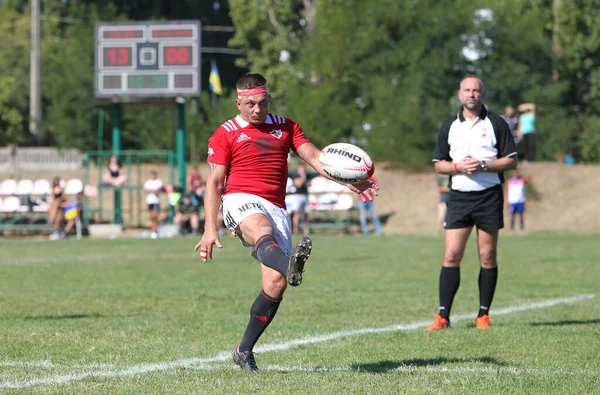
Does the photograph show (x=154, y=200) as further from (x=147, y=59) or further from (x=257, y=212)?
(x=257, y=212)

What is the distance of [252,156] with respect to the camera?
22.3ft

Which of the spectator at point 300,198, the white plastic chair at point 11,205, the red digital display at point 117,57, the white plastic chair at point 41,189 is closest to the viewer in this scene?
the spectator at point 300,198

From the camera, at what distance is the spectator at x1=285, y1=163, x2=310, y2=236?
91.3ft

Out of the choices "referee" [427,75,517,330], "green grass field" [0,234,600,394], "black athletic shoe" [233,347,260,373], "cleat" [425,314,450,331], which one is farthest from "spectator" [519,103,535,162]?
"black athletic shoe" [233,347,260,373]

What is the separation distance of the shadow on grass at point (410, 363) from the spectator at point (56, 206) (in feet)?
74.5

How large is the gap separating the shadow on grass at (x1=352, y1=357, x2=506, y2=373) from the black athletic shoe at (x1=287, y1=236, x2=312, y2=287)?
852mm

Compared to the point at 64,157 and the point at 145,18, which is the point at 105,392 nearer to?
the point at 64,157

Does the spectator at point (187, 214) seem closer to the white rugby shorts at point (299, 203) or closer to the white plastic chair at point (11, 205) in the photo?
the white rugby shorts at point (299, 203)

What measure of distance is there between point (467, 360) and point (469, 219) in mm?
2229

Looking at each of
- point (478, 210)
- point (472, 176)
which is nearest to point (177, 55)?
point (472, 176)

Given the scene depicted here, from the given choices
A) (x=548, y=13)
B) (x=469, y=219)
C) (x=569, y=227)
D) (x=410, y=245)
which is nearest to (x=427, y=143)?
(x=569, y=227)

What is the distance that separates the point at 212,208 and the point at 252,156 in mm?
429

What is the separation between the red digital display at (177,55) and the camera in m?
28.6

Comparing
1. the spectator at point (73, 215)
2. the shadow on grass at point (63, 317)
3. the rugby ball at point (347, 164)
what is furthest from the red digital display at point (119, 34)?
the rugby ball at point (347, 164)
